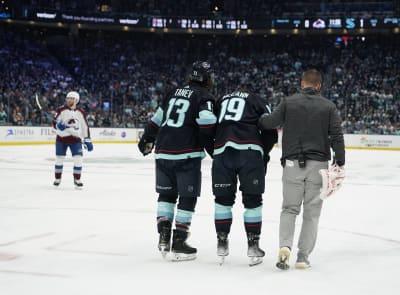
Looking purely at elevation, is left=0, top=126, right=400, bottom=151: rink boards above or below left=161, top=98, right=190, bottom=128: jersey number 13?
below

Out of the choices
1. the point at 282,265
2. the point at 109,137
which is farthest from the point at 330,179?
the point at 109,137

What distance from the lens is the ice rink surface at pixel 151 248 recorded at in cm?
391

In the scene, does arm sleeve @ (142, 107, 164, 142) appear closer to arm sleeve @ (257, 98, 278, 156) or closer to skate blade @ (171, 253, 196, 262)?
arm sleeve @ (257, 98, 278, 156)

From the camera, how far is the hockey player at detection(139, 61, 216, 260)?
15.7ft

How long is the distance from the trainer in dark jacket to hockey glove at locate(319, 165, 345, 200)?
0.05 meters

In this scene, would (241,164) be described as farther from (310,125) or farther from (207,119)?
(310,125)

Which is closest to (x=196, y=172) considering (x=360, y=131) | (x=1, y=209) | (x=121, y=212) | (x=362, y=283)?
(x=362, y=283)

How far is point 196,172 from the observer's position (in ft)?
15.9

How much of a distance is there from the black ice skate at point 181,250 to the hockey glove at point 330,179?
1134 millimetres

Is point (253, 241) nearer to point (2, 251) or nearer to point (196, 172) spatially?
point (196, 172)

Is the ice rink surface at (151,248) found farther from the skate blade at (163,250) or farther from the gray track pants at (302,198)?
the gray track pants at (302,198)

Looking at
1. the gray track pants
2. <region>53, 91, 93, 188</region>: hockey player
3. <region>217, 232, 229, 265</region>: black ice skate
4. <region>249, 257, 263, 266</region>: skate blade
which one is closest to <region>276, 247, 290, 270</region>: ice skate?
the gray track pants

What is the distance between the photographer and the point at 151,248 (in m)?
5.18

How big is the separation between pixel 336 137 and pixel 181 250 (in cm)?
150
